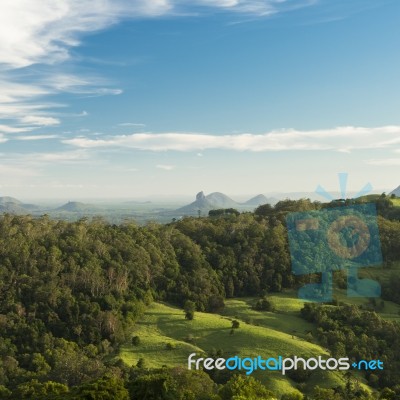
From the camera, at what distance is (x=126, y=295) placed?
71.8 m

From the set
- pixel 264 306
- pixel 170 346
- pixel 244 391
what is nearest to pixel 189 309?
pixel 170 346

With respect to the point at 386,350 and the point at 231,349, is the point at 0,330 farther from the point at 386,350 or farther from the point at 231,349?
the point at 386,350

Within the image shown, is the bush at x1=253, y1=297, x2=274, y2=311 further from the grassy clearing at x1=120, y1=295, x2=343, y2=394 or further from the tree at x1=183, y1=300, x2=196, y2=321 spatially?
the tree at x1=183, y1=300, x2=196, y2=321

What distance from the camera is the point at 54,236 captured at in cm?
7938

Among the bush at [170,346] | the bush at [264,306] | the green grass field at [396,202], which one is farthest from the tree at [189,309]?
the green grass field at [396,202]

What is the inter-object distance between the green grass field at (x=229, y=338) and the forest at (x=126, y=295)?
8.64 feet

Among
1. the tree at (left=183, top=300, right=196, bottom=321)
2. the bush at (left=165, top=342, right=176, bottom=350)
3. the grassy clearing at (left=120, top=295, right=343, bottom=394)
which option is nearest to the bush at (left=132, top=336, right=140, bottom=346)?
the grassy clearing at (left=120, top=295, right=343, bottom=394)

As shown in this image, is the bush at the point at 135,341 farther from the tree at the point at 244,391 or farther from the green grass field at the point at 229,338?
the tree at the point at 244,391

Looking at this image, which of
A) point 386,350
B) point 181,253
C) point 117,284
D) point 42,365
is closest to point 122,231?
point 181,253

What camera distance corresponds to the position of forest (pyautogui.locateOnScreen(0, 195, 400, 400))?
41438 mm

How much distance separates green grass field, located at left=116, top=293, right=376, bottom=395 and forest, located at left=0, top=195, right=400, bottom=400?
8.64ft

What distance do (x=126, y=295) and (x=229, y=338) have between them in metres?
19.8

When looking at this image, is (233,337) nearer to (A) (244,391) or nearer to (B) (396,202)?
(A) (244,391)

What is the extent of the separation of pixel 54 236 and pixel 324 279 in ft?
169
